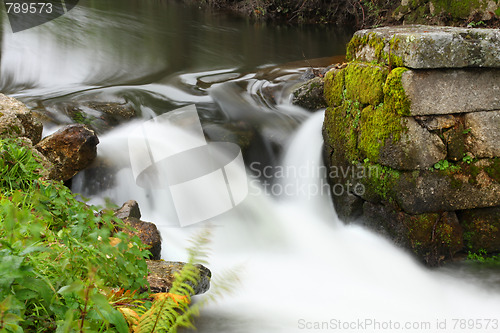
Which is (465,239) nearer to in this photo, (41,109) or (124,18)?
(41,109)

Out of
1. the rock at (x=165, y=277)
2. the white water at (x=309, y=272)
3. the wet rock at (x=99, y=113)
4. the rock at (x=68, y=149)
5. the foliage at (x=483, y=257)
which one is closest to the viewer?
the rock at (x=165, y=277)

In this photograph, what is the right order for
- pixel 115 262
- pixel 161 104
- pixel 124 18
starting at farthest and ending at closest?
pixel 124 18, pixel 161 104, pixel 115 262

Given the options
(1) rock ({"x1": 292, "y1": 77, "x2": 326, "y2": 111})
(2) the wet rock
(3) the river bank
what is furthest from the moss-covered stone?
(3) the river bank

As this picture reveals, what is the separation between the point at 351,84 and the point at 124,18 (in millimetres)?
11585

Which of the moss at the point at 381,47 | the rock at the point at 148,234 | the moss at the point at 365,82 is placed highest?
the moss at the point at 381,47

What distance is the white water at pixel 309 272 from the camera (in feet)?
12.8

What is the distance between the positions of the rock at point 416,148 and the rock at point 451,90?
0.56ft

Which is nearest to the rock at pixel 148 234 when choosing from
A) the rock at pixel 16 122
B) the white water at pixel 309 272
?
the white water at pixel 309 272

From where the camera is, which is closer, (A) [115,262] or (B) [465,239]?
(A) [115,262]

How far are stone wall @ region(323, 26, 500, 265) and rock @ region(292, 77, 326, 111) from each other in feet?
6.61

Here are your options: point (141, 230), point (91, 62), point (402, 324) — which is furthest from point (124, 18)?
point (402, 324)

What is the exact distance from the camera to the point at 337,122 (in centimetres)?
563

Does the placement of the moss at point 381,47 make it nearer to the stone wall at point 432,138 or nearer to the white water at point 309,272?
the stone wall at point 432,138

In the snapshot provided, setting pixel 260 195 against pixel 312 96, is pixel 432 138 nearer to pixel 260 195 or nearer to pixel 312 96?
pixel 260 195
